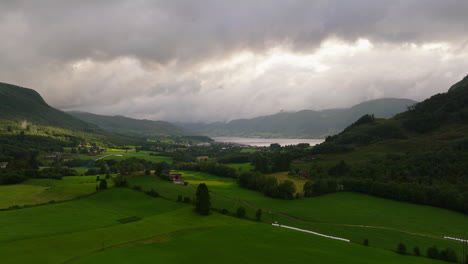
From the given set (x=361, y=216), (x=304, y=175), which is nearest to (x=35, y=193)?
(x=361, y=216)

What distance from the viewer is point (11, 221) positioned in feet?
171

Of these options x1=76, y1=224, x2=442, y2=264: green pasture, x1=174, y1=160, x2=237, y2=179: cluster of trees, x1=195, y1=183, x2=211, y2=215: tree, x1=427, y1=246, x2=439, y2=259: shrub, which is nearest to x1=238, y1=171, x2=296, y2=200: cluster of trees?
x1=174, y1=160, x2=237, y2=179: cluster of trees

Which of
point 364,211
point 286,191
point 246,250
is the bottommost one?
point 364,211

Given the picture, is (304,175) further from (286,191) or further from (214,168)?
(214,168)

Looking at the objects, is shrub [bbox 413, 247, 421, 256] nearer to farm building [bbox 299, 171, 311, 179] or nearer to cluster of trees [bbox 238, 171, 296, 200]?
cluster of trees [bbox 238, 171, 296, 200]

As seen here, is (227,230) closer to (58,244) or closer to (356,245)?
(356,245)

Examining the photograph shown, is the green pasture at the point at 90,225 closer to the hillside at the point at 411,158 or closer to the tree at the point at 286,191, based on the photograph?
the tree at the point at 286,191

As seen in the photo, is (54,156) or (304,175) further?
(54,156)

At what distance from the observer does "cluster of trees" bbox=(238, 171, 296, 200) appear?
87.8 metres

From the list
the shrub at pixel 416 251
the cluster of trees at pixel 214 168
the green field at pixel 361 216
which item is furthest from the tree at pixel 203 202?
the cluster of trees at pixel 214 168

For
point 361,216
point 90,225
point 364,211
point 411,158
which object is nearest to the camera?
point 90,225

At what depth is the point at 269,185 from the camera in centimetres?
9394

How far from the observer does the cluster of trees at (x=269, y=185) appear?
8781cm

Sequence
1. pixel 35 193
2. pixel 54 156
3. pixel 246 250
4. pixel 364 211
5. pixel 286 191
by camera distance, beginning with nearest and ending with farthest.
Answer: pixel 246 250
pixel 364 211
pixel 35 193
pixel 286 191
pixel 54 156
